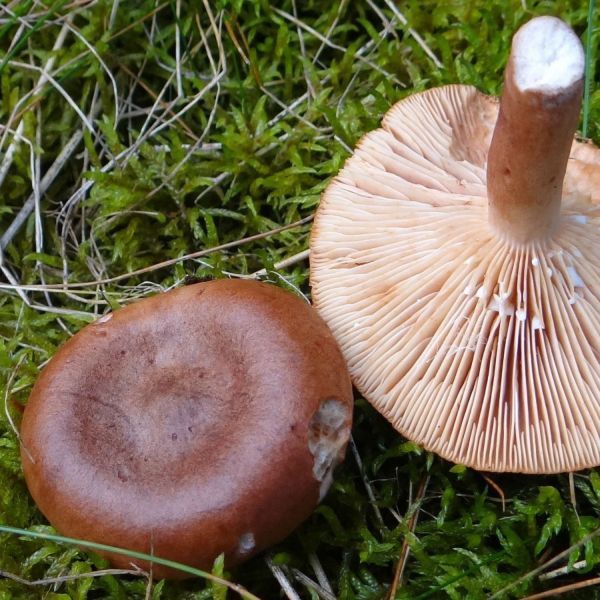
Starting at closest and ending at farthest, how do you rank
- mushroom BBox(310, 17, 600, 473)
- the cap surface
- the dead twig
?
mushroom BBox(310, 17, 600, 473)
the cap surface
the dead twig

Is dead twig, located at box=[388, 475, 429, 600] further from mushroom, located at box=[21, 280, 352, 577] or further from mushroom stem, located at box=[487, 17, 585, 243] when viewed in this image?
mushroom stem, located at box=[487, 17, 585, 243]

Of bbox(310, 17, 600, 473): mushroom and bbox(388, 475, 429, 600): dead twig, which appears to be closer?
bbox(310, 17, 600, 473): mushroom

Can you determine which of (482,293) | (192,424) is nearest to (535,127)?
(482,293)

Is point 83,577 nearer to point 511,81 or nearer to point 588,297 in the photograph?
point 588,297

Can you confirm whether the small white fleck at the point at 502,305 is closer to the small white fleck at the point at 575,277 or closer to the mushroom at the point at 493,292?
the mushroom at the point at 493,292

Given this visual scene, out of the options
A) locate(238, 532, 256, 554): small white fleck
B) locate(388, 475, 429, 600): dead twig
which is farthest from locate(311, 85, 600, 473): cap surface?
locate(238, 532, 256, 554): small white fleck

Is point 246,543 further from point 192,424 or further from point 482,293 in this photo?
point 482,293

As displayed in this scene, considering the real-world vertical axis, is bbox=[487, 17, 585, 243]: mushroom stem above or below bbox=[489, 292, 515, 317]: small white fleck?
above

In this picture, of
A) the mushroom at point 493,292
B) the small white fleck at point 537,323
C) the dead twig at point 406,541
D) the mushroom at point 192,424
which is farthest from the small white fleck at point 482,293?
the dead twig at point 406,541
